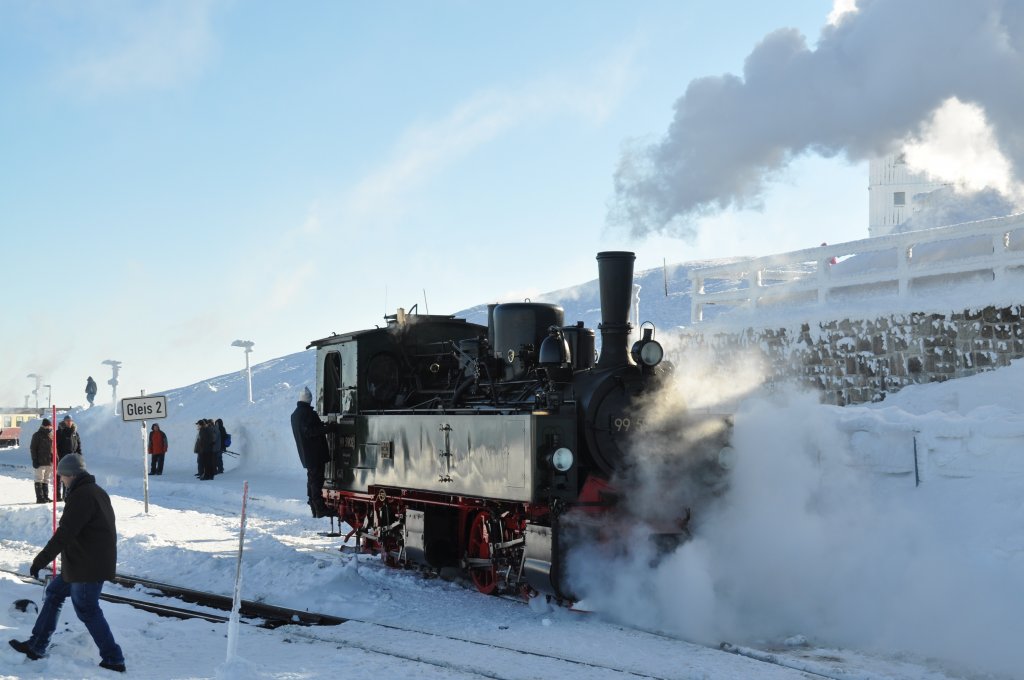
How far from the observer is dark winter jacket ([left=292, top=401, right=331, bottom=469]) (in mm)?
11805

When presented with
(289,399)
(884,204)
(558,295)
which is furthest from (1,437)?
(884,204)

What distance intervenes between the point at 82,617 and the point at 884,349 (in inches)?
410

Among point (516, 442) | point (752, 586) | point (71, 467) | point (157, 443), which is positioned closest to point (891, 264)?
point (752, 586)

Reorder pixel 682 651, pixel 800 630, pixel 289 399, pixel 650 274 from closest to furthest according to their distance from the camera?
pixel 682 651
pixel 800 630
pixel 289 399
pixel 650 274

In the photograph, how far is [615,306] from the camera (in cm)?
877

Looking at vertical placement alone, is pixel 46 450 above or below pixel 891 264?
below

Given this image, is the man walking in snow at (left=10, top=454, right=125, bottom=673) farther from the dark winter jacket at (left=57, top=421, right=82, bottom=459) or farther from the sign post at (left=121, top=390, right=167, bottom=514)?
the dark winter jacket at (left=57, top=421, right=82, bottom=459)

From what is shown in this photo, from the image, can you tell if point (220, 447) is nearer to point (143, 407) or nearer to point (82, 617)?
point (143, 407)

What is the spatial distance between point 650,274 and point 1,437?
133 ft

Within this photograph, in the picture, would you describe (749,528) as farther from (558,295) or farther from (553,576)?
(558,295)

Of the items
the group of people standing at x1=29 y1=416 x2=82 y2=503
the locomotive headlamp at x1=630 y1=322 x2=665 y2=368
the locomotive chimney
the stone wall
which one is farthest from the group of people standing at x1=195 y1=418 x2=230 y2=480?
the locomotive headlamp at x1=630 y1=322 x2=665 y2=368

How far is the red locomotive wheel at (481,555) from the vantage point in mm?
9078

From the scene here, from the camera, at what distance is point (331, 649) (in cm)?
695

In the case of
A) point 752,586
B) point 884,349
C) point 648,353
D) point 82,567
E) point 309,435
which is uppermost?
point 884,349
